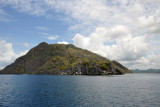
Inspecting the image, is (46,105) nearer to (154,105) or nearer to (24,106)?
(24,106)

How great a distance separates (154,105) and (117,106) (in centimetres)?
1371

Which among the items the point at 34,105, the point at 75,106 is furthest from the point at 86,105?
the point at 34,105

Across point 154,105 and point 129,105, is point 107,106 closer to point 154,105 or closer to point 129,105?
point 129,105

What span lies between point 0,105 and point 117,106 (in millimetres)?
41727

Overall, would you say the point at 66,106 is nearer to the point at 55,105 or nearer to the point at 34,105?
the point at 55,105

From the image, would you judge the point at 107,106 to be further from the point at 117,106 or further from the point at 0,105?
the point at 0,105

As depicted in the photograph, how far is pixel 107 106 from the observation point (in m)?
49.1

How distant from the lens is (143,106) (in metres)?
49.1

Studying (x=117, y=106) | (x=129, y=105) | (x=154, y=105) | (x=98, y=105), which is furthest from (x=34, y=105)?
(x=154, y=105)

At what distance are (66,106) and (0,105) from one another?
943 inches

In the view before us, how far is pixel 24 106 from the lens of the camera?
1951 inches

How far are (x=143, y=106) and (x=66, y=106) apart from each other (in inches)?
1059

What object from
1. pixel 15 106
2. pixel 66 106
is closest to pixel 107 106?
pixel 66 106

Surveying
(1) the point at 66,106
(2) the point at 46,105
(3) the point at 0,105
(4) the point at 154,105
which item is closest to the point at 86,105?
(1) the point at 66,106
